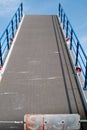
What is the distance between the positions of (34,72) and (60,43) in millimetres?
3424

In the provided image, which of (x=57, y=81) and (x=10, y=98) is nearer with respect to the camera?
(x=10, y=98)

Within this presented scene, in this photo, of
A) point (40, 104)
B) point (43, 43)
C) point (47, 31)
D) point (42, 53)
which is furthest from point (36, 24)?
point (40, 104)

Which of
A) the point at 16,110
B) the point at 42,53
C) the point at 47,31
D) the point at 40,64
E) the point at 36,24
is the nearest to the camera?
the point at 16,110

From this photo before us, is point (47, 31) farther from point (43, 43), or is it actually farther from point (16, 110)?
point (16, 110)

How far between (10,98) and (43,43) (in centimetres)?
498

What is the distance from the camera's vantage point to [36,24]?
1617 centimetres

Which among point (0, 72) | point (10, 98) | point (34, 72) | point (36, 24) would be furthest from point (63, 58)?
point (36, 24)

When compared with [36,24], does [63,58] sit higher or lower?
higher

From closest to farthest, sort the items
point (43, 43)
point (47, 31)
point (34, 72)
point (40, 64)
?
point (34, 72) < point (40, 64) < point (43, 43) < point (47, 31)

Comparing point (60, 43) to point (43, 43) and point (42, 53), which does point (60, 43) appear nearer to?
point (43, 43)

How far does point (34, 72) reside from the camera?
31.3 feet

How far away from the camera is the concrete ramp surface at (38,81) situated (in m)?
7.54

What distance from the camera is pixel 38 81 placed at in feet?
29.2

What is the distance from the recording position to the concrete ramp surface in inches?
297
